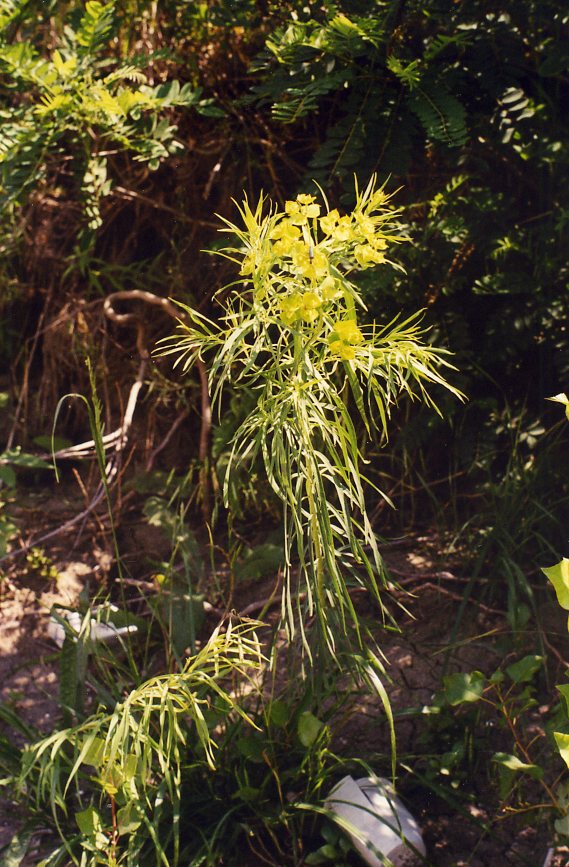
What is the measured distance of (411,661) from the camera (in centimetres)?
207

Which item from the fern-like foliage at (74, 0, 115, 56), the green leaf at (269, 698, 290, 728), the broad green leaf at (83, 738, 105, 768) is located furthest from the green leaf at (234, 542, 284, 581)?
the fern-like foliage at (74, 0, 115, 56)

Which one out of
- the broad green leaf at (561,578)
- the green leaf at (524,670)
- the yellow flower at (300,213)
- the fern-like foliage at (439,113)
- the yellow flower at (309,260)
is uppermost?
the fern-like foliage at (439,113)

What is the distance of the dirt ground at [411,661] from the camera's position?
172 cm

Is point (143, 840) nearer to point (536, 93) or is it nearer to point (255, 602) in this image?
point (255, 602)

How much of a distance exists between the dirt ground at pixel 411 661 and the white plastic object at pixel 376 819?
0.24 ft

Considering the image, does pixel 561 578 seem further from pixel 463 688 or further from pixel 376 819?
pixel 376 819

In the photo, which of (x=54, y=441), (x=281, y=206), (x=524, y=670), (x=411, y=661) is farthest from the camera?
(x=54, y=441)

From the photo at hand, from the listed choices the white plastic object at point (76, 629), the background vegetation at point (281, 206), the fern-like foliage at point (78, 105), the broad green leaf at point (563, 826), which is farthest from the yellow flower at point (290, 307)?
the white plastic object at point (76, 629)

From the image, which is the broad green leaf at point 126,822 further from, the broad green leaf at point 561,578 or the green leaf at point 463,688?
the broad green leaf at point 561,578

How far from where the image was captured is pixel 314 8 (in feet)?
6.56

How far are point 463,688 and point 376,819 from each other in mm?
293

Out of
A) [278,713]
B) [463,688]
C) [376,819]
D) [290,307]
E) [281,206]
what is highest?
[290,307]

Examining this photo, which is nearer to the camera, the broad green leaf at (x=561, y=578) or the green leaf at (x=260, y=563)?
the broad green leaf at (x=561, y=578)

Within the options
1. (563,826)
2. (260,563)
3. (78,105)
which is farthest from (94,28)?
(563,826)
